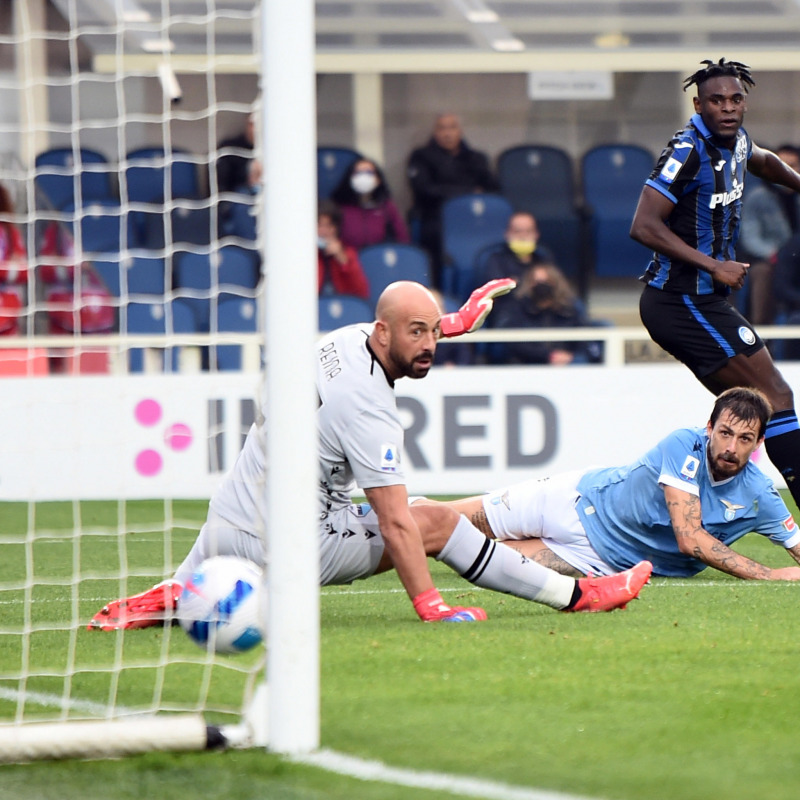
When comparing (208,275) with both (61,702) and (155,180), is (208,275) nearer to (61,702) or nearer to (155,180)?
(155,180)

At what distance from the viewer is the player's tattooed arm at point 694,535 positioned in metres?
5.34

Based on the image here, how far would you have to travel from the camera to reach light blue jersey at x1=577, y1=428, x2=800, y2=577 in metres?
5.40

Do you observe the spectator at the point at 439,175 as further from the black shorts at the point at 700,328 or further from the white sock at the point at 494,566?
the white sock at the point at 494,566

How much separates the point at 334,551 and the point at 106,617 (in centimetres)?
75

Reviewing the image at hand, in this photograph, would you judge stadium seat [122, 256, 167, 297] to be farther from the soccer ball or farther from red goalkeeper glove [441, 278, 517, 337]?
the soccer ball

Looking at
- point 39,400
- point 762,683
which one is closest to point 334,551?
point 762,683

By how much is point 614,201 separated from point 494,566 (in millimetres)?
9365

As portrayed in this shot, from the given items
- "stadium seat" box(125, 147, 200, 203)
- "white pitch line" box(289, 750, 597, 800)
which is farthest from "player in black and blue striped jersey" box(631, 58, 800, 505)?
"stadium seat" box(125, 147, 200, 203)

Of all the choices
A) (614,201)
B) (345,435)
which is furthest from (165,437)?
(614,201)

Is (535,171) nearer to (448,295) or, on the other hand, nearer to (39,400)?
(448,295)

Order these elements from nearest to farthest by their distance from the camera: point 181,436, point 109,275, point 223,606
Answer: point 223,606 → point 181,436 → point 109,275

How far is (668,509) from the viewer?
540 centimetres

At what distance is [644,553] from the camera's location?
570cm

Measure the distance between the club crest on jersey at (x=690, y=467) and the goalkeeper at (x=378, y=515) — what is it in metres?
0.74
